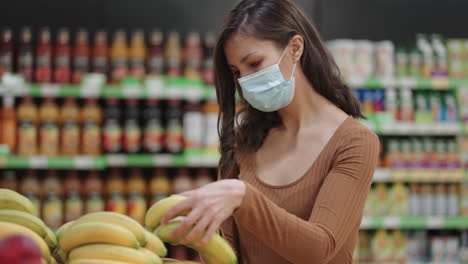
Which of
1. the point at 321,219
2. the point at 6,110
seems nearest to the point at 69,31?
the point at 6,110

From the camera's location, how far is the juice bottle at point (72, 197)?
327 centimetres

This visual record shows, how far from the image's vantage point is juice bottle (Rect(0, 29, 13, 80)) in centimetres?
326

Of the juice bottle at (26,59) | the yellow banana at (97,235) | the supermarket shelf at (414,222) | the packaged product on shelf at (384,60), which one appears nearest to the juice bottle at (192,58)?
the juice bottle at (26,59)

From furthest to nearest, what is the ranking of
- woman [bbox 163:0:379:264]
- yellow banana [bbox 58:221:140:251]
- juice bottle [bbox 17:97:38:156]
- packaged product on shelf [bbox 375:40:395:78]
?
packaged product on shelf [bbox 375:40:395:78] → juice bottle [bbox 17:97:38:156] → woman [bbox 163:0:379:264] → yellow banana [bbox 58:221:140:251]

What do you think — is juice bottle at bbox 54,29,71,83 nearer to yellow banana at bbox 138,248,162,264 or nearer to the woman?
the woman

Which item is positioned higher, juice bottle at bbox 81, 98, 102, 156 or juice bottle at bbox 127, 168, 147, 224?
juice bottle at bbox 81, 98, 102, 156

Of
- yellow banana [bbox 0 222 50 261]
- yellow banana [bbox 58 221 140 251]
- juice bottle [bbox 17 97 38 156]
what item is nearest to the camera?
yellow banana [bbox 0 222 50 261]

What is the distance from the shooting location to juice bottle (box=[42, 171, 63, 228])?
3.25 meters

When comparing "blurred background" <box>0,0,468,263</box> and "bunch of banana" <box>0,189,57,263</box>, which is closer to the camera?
"bunch of banana" <box>0,189,57,263</box>

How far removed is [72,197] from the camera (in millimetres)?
3281

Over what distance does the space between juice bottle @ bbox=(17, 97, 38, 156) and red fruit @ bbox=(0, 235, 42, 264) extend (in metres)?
2.70

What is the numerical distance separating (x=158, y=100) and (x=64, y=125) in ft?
1.80

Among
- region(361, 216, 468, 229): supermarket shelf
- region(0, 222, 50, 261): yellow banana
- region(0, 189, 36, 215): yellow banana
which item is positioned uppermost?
region(0, 222, 50, 261): yellow banana

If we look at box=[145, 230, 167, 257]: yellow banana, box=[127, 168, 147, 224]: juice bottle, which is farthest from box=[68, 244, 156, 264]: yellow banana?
box=[127, 168, 147, 224]: juice bottle
